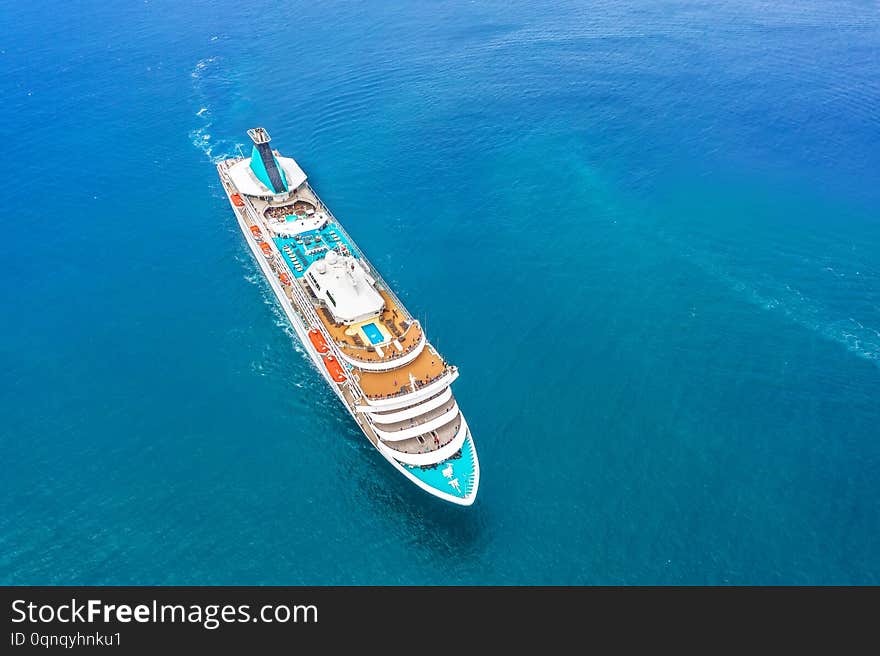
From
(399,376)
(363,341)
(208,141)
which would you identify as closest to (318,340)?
(363,341)

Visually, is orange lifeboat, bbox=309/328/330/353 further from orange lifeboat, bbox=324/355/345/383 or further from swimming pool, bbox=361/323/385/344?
swimming pool, bbox=361/323/385/344

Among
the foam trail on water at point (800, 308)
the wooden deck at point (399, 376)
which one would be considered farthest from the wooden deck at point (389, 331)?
the foam trail on water at point (800, 308)

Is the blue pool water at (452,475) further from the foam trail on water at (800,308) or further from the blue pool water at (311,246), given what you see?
the foam trail on water at (800,308)

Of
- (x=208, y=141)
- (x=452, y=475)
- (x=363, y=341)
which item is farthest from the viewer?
(x=208, y=141)

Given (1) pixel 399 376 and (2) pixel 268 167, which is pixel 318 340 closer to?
(1) pixel 399 376

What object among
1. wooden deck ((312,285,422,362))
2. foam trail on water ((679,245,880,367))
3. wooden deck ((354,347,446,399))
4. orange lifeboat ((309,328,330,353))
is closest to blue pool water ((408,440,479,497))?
wooden deck ((354,347,446,399))
